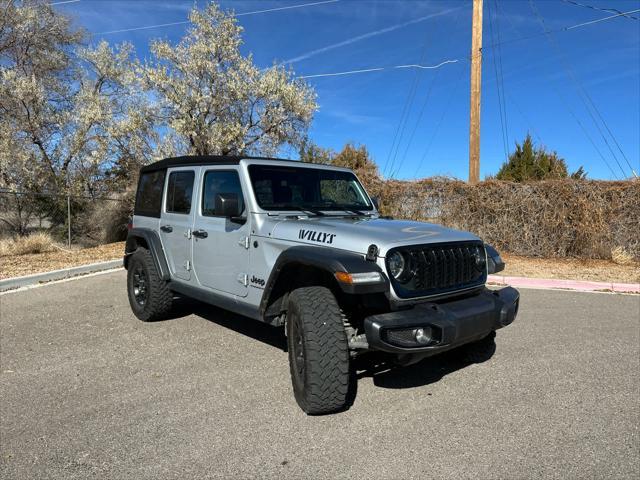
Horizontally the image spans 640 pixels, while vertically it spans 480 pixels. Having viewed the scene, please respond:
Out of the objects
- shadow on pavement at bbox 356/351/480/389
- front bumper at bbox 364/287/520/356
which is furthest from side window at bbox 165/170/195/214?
front bumper at bbox 364/287/520/356

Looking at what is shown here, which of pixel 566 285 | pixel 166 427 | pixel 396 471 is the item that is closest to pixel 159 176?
pixel 166 427

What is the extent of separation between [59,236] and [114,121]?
4235mm

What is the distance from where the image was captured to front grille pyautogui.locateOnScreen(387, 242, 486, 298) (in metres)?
3.30

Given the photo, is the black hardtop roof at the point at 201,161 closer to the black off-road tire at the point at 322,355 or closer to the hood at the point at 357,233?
the hood at the point at 357,233

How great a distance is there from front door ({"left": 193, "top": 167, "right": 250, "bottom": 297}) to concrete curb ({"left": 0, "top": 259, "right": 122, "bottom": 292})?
15.4ft

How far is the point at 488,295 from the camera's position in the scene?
3.74 meters

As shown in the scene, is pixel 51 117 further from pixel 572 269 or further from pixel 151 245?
pixel 572 269

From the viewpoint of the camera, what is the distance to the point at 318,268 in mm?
3416

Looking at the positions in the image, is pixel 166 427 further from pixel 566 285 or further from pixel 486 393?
pixel 566 285

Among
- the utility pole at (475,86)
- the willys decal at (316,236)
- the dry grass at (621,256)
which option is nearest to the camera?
the willys decal at (316,236)

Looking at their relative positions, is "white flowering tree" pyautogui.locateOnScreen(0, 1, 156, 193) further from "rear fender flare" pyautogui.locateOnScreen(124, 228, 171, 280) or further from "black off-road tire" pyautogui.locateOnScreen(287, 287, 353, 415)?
"black off-road tire" pyautogui.locateOnScreen(287, 287, 353, 415)

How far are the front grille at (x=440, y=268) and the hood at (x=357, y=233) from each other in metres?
0.07

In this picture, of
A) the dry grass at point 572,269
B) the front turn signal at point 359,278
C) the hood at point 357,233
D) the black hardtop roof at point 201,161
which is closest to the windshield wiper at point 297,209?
the hood at point 357,233

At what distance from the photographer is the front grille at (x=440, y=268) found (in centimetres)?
330
